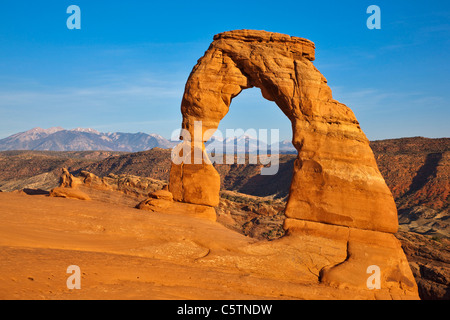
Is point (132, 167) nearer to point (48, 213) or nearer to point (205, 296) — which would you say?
point (48, 213)

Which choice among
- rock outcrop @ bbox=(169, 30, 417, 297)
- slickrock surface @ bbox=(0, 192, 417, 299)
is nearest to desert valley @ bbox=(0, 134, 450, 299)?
slickrock surface @ bbox=(0, 192, 417, 299)

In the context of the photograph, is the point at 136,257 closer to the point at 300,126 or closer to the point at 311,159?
the point at 311,159

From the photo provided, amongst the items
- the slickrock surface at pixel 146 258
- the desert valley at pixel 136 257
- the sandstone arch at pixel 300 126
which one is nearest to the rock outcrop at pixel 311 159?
the sandstone arch at pixel 300 126

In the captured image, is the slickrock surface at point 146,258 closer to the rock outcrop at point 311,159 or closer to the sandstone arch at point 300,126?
the rock outcrop at point 311,159

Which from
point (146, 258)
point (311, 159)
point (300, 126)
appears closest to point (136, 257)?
point (146, 258)

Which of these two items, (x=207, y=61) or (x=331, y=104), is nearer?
(x=331, y=104)

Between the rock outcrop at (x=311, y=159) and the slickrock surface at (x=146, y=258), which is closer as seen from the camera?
the slickrock surface at (x=146, y=258)
